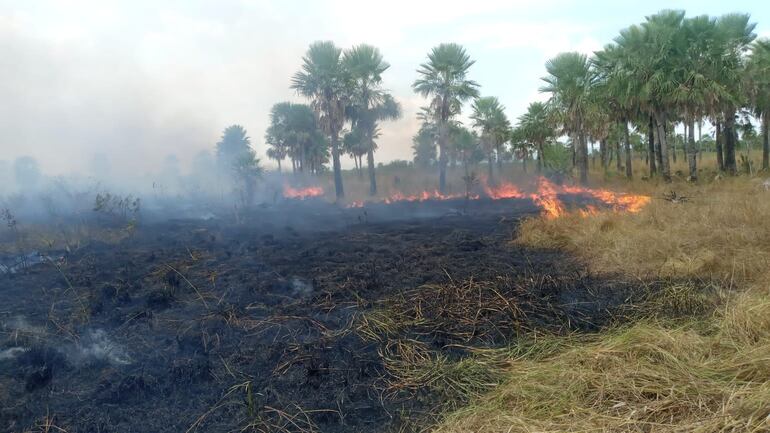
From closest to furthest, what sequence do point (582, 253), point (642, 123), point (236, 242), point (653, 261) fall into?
point (653, 261)
point (582, 253)
point (236, 242)
point (642, 123)

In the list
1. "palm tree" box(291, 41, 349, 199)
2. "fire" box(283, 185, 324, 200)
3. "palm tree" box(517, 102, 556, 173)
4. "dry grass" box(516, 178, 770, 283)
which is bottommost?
"dry grass" box(516, 178, 770, 283)

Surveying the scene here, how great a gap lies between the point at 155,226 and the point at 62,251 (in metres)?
5.53

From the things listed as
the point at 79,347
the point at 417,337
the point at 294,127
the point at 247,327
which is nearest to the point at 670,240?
the point at 417,337

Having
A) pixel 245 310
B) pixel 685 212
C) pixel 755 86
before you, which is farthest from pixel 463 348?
pixel 755 86

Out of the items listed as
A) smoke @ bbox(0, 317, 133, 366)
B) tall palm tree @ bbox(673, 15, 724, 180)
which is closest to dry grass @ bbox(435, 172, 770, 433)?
smoke @ bbox(0, 317, 133, 366)

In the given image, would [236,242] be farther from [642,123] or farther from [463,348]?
[642,123]

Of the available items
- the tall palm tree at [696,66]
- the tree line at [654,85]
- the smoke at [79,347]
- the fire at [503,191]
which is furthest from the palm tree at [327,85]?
the smoke at [79,347]

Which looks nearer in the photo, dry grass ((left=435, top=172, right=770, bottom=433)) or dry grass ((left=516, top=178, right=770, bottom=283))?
dry grass ((left=435, top=172, right=770, bottom=433))

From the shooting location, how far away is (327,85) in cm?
3066

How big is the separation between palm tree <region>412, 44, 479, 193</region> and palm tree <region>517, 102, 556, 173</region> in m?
4.15

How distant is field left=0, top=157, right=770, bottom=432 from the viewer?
3.31 m

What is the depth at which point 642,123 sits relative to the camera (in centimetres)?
2733

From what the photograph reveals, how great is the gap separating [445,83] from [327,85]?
8.62 m

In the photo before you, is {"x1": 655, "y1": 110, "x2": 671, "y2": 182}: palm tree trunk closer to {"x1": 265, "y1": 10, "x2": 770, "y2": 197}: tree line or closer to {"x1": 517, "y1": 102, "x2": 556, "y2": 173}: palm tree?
{"x1": 265, "y1": 10, "x2": 770, "y2": 197}: tree line
